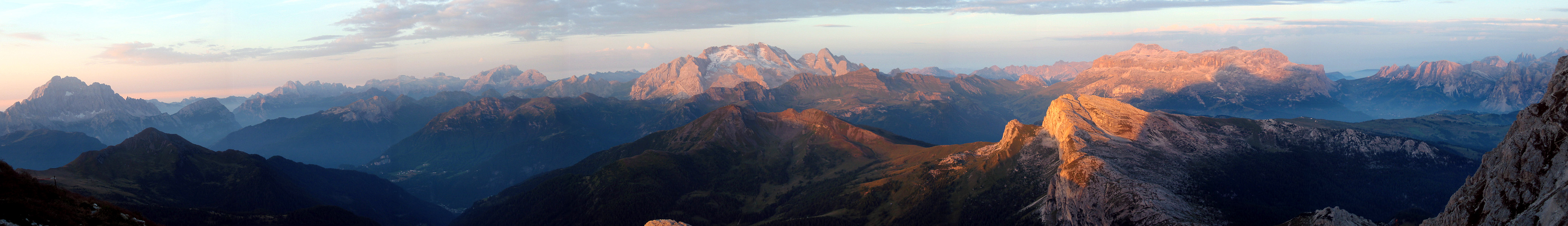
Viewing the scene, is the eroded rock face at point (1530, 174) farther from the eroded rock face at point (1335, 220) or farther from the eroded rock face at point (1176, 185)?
the eroded rock face at point (1176, 185)

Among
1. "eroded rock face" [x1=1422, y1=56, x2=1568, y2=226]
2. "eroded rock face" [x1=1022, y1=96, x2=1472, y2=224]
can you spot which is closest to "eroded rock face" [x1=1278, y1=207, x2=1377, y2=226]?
"eroded rock face" [x1=1022, y1=96, x2=1472, y2=224]

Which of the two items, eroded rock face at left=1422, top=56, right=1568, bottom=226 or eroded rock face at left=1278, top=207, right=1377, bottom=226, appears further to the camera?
eroded rock face at left=1278, top=207, right=1377, bottom=226

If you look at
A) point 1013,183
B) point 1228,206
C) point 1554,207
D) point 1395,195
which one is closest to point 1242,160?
point 1395,195

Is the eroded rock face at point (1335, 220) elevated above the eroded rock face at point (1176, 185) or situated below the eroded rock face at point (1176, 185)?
above

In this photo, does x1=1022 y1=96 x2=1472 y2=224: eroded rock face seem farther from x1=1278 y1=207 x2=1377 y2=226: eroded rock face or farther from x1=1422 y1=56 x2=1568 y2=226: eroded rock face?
x1=1422 y1=56 x2=1568 y2=226: eroded rock face

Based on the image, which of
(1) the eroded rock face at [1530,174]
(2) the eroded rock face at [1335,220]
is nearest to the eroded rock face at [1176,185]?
(2) the eroded rock face at [1335,220]

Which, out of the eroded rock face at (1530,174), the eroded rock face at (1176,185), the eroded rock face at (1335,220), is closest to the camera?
the eroded rock face at (1530,174)

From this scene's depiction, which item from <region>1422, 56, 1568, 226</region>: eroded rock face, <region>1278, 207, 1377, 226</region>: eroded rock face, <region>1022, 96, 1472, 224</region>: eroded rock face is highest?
<region>1422, 56, 1568, 226</region>: eroded rock face

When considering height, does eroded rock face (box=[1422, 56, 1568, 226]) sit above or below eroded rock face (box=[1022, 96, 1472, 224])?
above
